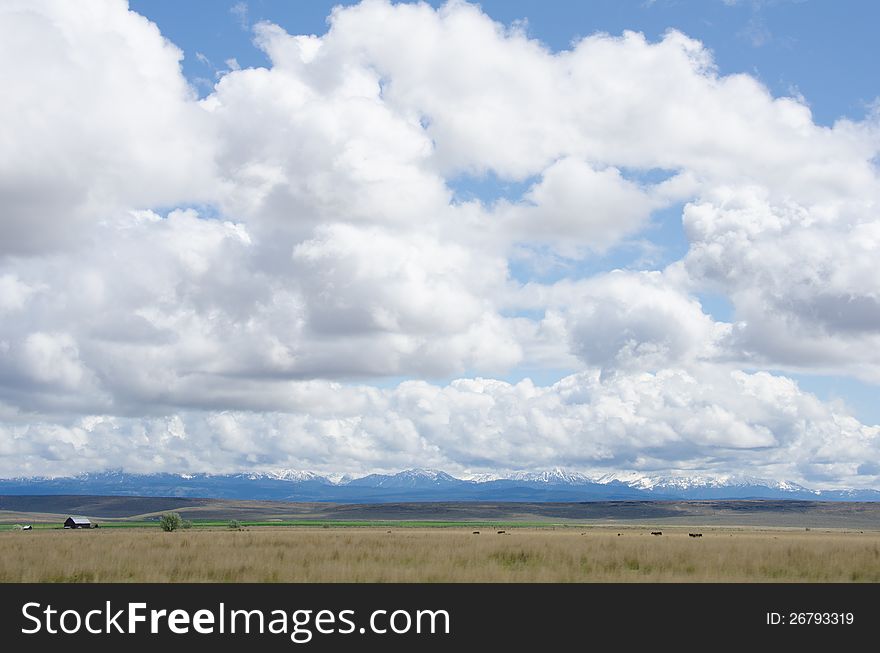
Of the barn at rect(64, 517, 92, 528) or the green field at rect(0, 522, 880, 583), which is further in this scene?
the barn at rect(64, 517, 92, 528)

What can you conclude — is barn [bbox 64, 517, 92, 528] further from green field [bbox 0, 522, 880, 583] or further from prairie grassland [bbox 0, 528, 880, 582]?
prairie grassland [bbox 0, 528, 880, 582]

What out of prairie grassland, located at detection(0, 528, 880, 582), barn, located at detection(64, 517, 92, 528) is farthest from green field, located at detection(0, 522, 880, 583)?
barn, located at detection(64, 517, 92, 528)

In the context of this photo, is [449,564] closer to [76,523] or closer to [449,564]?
Answer: [449,564]

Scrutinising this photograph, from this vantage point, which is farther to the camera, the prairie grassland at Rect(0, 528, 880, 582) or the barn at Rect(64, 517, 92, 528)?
the barn at Rect(64, 517, 92, 528)

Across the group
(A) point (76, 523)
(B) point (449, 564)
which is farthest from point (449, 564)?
(A) point (76, 523)

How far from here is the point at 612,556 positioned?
89.7ft

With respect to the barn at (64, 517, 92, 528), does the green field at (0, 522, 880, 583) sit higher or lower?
higher

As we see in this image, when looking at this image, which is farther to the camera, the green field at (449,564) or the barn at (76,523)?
the barn at (76,523)

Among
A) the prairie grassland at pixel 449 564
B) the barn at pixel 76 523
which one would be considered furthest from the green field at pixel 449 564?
the barn at pixel 76 523

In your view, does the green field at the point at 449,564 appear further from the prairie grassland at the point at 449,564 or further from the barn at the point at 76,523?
the barn at the point at 76,523

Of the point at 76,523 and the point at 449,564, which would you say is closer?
the point at 449,564
